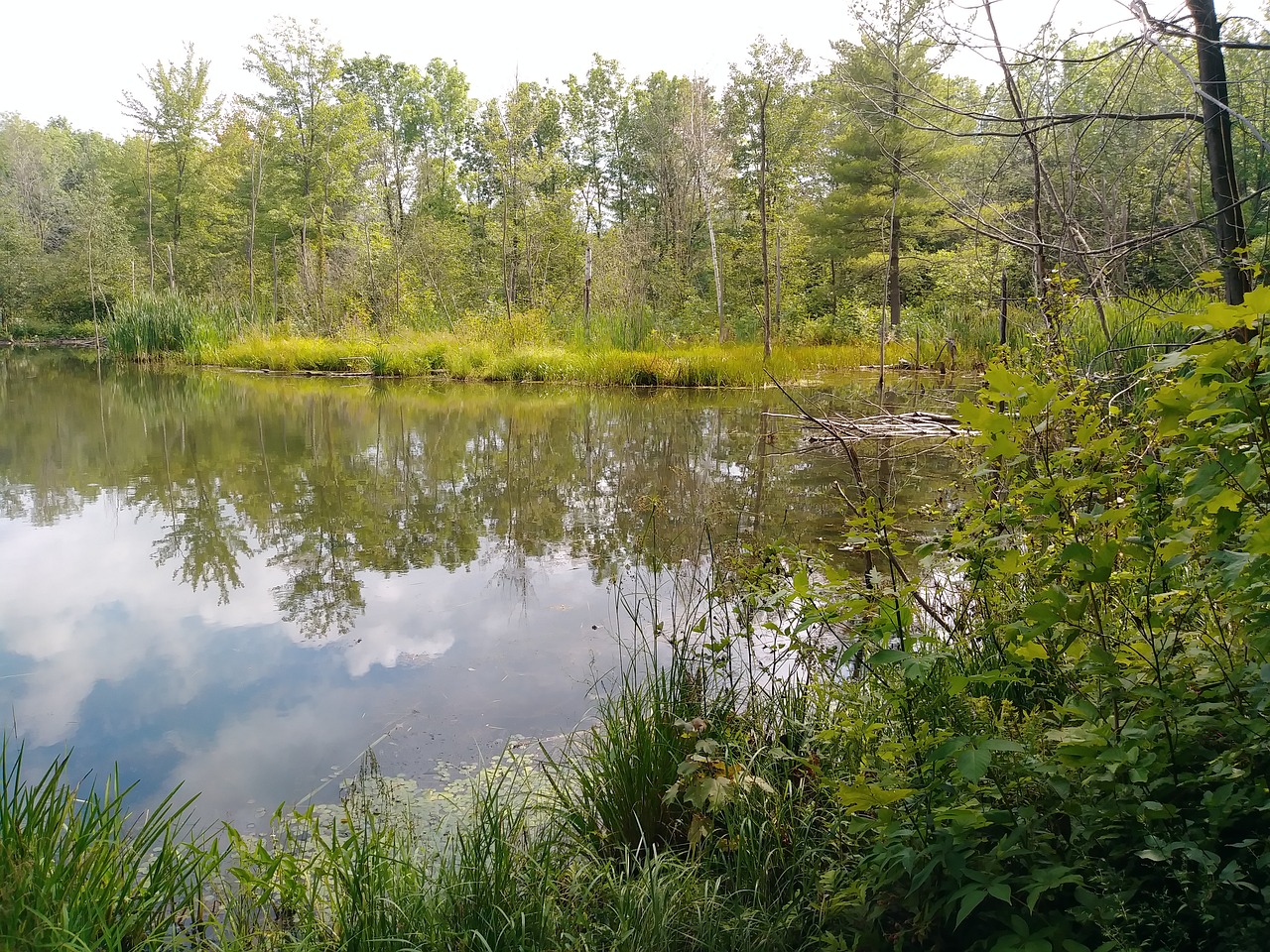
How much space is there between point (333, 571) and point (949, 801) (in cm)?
371

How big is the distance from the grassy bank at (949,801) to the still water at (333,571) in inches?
26.1

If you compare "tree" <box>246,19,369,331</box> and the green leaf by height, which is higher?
"tree" <box>246,19,369,331</box>

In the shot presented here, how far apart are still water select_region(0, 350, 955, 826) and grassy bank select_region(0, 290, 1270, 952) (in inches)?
26.1

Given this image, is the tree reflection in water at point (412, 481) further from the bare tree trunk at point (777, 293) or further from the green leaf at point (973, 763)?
the bare tree trunk at point (777, 293)

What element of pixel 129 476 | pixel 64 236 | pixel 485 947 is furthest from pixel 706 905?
pixel 64 236

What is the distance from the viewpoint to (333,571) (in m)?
4.37

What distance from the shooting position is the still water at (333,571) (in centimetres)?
273

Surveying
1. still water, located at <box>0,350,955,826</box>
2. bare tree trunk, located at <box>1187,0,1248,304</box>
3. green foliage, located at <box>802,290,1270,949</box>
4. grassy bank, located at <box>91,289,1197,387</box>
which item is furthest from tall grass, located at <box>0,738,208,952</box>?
grassy bank, located at <box>91,289,1197,387</box>

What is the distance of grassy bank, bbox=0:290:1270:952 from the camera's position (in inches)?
45.2

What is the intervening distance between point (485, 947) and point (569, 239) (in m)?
26.2

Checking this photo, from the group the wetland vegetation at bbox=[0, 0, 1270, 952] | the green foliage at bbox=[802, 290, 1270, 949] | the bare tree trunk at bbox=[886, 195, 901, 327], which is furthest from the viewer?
the bare tree trunk at bbox=[886, 195, 901, 327]

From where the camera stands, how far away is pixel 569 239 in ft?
85.9

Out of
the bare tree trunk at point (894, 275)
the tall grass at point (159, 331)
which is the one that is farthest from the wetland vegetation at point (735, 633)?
the bare tree trunk at point (894, 275)

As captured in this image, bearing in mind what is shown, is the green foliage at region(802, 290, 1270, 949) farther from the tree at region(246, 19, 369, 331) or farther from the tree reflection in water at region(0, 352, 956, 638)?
the tree at region(246, 19, 369, 331)
